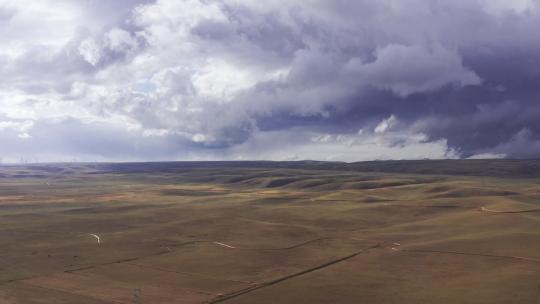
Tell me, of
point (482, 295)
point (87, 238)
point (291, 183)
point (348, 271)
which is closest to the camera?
point (482, 295)

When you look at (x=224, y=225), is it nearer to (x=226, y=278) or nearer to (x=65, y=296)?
(x=226, y=278)

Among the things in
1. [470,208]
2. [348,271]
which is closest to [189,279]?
[348,271]

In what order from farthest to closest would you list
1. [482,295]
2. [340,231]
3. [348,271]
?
[340,231] < [348,271] < [482,295]

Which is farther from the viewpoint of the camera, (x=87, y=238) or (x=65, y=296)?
(x=87, y=238)

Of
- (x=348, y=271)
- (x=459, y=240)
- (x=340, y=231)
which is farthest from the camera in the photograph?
(x=340, y=231)

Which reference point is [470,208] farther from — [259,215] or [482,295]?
[482,295]

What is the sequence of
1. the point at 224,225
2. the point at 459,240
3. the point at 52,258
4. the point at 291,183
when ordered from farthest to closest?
the point at 291,183, the point at 224,225, the point at 459,240, the point at 52,258

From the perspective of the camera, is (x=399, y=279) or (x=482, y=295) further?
(x=399, y=279)

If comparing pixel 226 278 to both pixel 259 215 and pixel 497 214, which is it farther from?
pixel 497 214

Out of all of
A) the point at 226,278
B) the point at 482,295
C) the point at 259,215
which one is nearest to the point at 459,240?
the point at 482,295
